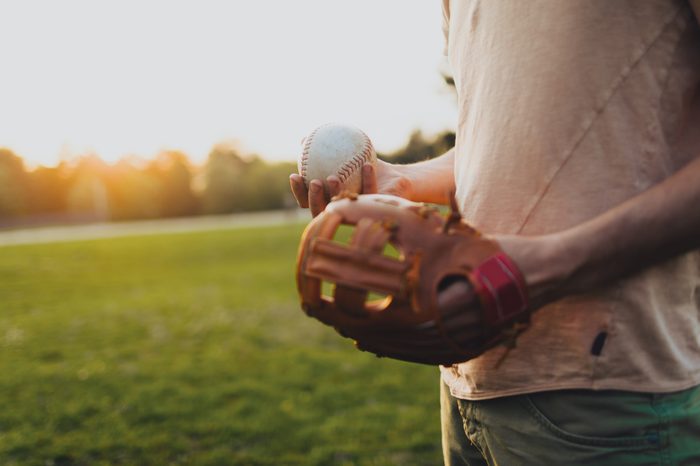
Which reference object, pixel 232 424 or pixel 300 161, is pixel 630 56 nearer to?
pixel 300 161

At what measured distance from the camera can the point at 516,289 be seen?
102 cm

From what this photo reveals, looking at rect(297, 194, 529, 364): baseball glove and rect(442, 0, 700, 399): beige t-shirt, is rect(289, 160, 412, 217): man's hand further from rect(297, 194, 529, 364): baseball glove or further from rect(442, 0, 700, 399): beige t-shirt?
rect(442, 0, 700, 399): beige t-shirt

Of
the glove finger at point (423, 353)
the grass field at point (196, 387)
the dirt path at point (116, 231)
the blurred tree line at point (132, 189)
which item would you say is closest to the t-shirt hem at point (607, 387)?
the glove finger at point (423, 353)

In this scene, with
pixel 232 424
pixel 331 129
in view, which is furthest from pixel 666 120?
pixel 232 424

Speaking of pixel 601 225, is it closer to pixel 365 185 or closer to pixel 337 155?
pixel 365 185

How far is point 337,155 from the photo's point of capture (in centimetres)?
174

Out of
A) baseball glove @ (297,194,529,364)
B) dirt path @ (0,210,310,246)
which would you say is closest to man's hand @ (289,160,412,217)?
baseball glove @ (297,194,529,364)

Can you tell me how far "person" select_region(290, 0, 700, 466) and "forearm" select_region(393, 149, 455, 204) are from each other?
495mm

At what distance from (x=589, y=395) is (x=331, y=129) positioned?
1.09m

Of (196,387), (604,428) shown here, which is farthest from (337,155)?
(196,387)

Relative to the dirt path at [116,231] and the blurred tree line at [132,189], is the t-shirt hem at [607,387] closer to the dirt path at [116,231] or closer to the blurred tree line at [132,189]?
the dirt path at [116,231]

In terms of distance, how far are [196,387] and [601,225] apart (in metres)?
5.31

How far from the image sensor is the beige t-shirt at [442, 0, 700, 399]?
109 centimetres

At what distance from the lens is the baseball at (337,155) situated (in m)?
1.70
